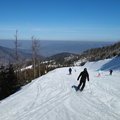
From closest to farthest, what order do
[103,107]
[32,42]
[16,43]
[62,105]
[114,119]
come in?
[114,119]
[103,107]
[62,105]
[16,43]
[32,42]

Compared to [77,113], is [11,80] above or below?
below

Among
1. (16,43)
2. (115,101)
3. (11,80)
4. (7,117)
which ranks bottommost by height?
(11,80)

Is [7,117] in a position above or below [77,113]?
below

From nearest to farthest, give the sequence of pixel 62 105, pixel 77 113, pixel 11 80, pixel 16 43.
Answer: pixel 77 113, pixel 62 105, pixel 11 80, pixel 16 43

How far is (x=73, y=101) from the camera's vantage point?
11.4 metres

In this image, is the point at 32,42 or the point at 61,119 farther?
the point at 32,42

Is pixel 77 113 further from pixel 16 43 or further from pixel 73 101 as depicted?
pixel 16 43

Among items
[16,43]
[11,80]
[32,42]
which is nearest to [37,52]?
[32,42]

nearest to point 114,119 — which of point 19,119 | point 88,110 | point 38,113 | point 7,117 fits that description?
point 88,110

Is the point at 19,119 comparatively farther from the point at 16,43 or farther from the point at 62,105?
the point at 16,43

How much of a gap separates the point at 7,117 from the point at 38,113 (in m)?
2.04

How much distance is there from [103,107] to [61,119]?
296 cm

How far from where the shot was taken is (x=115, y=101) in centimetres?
1093

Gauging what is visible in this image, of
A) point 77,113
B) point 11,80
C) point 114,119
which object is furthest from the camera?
point 11,80
